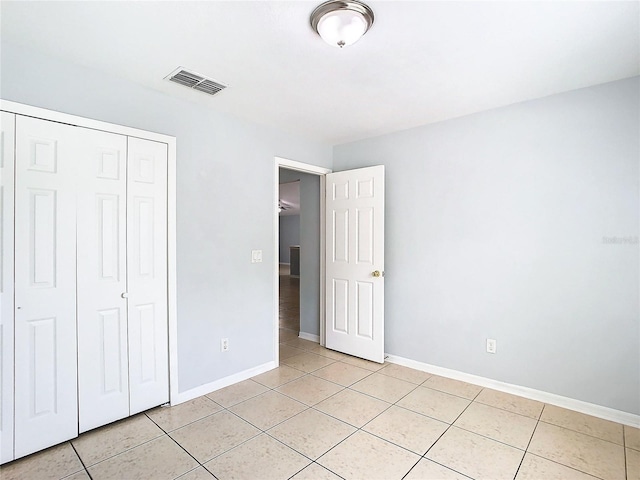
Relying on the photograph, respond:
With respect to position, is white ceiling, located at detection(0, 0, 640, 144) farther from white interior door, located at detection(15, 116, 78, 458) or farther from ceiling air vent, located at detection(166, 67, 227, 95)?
white interior door, located at detection(15, 116, 78, 458)

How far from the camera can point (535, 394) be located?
2.75 metres

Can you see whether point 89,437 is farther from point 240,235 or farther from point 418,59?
point 418,59

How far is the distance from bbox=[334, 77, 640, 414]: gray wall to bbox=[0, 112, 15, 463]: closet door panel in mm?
3066

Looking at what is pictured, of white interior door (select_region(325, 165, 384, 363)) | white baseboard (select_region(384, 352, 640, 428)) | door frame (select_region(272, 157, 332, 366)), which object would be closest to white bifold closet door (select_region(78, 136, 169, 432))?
door frame (select_region(272, 157, 332, 366))

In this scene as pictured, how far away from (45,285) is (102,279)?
1.01ft

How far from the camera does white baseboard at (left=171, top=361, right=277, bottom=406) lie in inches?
108

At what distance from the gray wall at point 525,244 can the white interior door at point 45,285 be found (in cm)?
280

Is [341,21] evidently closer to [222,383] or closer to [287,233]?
[222,383]

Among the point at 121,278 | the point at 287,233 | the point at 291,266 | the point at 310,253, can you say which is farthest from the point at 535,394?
the point at 287,233

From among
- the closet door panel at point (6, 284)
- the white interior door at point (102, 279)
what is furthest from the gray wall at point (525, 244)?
the closet door panel at point (6, 284)

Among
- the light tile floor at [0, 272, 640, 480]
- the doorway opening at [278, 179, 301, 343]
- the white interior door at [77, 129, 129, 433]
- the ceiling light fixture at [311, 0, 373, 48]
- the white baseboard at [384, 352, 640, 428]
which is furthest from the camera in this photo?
the doorway opening at [278, 179, 301, 343]

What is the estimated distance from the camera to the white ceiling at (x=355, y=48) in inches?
65.7

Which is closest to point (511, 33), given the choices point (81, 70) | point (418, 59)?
point (418, 59)

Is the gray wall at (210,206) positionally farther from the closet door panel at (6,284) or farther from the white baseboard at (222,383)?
the closet door panel at (6,284)
